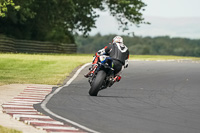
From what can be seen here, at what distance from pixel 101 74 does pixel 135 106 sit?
2140 mm

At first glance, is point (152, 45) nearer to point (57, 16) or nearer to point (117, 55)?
point (57, 16)

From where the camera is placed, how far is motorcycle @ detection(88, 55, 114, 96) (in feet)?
50.6

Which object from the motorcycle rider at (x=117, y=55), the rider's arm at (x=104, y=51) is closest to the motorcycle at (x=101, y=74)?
the motorcycle rider at (x=117, y=55)

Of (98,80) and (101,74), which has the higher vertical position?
(101,74)

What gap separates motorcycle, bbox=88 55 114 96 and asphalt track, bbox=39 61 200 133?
12.0 inches

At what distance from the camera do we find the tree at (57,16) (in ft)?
163

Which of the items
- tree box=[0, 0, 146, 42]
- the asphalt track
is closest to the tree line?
tree box=[0, 0, 146, 42]

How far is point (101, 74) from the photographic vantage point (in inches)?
609

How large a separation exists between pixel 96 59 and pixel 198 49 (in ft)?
454

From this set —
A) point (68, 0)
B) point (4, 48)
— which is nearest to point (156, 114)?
point (4, 48)

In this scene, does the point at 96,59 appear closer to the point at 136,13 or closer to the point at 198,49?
the point at 136,13

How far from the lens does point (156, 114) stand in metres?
12.3

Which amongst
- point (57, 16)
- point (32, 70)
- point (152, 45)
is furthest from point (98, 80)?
point (152, 45)

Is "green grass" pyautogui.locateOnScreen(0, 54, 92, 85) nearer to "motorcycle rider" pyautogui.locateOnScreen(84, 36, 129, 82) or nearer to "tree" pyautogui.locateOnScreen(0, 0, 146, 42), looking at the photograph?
"motorcycle rider" pyautogui.locateOnScreen(84, 36, 129, 82)
